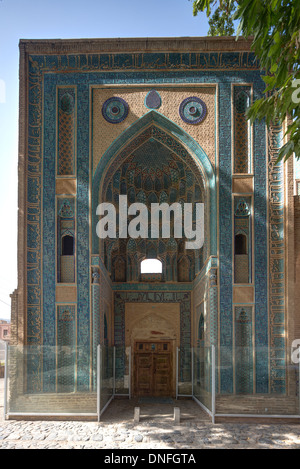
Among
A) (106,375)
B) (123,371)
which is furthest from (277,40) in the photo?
(123,371)

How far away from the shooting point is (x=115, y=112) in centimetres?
1080

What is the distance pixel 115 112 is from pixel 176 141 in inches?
59.3

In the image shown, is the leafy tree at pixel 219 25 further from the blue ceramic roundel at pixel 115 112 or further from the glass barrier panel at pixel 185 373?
the glass barrier panel at pixel 185 373

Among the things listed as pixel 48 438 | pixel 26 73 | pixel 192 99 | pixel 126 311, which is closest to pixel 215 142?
pixel 192 99

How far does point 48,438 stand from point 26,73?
7.53 m

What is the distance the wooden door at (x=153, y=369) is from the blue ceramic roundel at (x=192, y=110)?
20.1ft

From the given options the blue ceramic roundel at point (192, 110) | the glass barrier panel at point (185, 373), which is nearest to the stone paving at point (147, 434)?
the glass barrier panel at point (185, 373)

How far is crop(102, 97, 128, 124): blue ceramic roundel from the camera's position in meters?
10.8

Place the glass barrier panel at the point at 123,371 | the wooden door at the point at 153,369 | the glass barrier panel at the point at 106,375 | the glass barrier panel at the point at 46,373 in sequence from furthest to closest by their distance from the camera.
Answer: the wooden door at the point at 153,369 < the glass barrier panel at the point at 123,371 < the glass barrier panel at the point at 106,375 < the glass barrier panel at the point at 46,373

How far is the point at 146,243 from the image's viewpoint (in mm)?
13883

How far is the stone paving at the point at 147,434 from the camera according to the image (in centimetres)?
775

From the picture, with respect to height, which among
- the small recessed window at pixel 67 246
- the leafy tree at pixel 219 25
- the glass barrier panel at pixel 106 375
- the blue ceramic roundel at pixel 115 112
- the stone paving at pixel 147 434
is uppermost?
the leafy tree at pixel 219 25

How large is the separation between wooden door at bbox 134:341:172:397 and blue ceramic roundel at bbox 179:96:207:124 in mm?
6121

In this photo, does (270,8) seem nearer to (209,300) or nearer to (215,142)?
(215,142)
